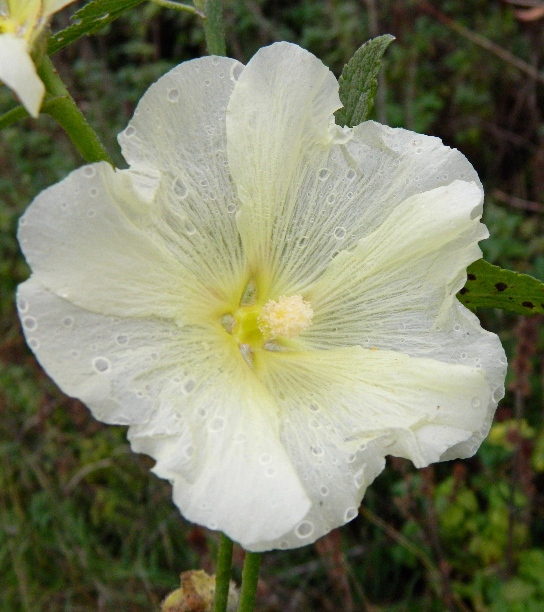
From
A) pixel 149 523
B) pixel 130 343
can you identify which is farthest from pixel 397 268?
pixel 149 523

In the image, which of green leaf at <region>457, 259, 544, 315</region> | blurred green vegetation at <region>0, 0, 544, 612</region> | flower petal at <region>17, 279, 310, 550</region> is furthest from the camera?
blurred green vegetation at <region>0, 0, 544, 612</region>

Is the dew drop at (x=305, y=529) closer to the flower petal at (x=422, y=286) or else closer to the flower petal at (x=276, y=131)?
the flower petal at (x=422, y=286)

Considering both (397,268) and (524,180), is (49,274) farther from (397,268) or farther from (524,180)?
(524,180)

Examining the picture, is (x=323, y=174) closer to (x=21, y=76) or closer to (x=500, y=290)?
(x=500, y=290)

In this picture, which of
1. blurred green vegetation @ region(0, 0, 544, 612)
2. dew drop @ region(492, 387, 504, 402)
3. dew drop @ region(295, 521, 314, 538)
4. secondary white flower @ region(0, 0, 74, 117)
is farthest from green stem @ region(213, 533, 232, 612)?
blurred green vegetation @ region(0, 0, 544, 612)

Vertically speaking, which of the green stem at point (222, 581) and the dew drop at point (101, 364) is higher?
the dew drop at point (101, 364)

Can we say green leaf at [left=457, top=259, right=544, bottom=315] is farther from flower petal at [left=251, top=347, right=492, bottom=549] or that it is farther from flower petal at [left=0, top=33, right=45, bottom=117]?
flower petal at [left=0, top=33, right=45, bottom=117]

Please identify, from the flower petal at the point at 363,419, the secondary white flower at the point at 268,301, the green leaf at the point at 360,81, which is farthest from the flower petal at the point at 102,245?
the green leaf at the point at 360,81
